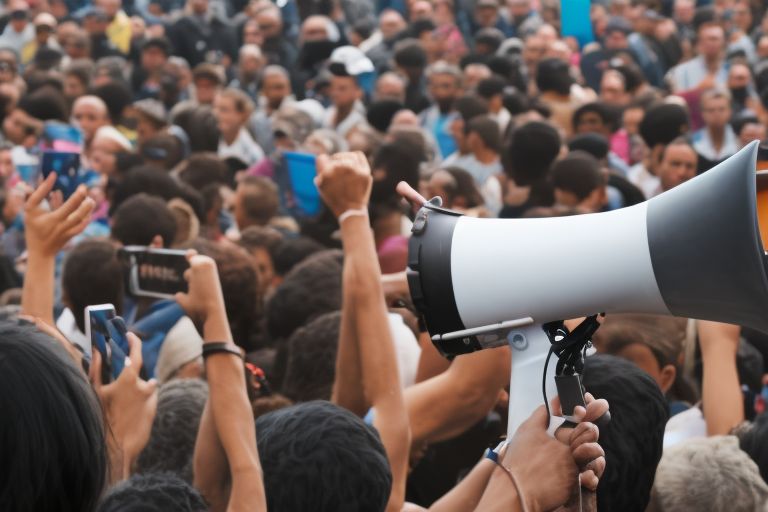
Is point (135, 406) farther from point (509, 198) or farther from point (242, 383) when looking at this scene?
point (509, 198)

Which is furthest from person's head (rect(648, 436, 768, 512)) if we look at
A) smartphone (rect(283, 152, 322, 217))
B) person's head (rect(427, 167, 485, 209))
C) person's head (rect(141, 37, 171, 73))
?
person's head (rect(141, 37, 171, 73))

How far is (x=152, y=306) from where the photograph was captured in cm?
439

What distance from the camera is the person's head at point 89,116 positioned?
31.3 feet

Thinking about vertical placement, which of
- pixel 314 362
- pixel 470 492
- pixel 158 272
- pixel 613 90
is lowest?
pixel 613 90

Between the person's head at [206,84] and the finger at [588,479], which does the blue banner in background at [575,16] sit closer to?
the finger at [588,479]

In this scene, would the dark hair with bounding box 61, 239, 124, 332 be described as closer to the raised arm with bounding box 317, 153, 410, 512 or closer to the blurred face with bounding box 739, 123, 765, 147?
the raised arm with bounding box 317, 153, 410, 512

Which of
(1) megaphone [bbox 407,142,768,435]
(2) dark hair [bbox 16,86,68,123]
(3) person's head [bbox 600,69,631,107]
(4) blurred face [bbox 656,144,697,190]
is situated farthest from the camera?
(3) person's head [bbox 600,69,631,107]

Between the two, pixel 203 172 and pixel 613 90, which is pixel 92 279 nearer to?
pixel 203 172

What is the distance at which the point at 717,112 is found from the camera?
889 cm

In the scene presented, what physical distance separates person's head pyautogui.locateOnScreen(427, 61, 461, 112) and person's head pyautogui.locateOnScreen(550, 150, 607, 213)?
401 centimetres

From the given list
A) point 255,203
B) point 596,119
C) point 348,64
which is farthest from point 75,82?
point 255,203

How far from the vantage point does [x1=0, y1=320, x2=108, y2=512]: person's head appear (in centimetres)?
150

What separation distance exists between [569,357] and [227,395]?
662mm

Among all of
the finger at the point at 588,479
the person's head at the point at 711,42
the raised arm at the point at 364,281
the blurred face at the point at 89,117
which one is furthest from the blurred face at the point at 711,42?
the finger at the point at 588,479
